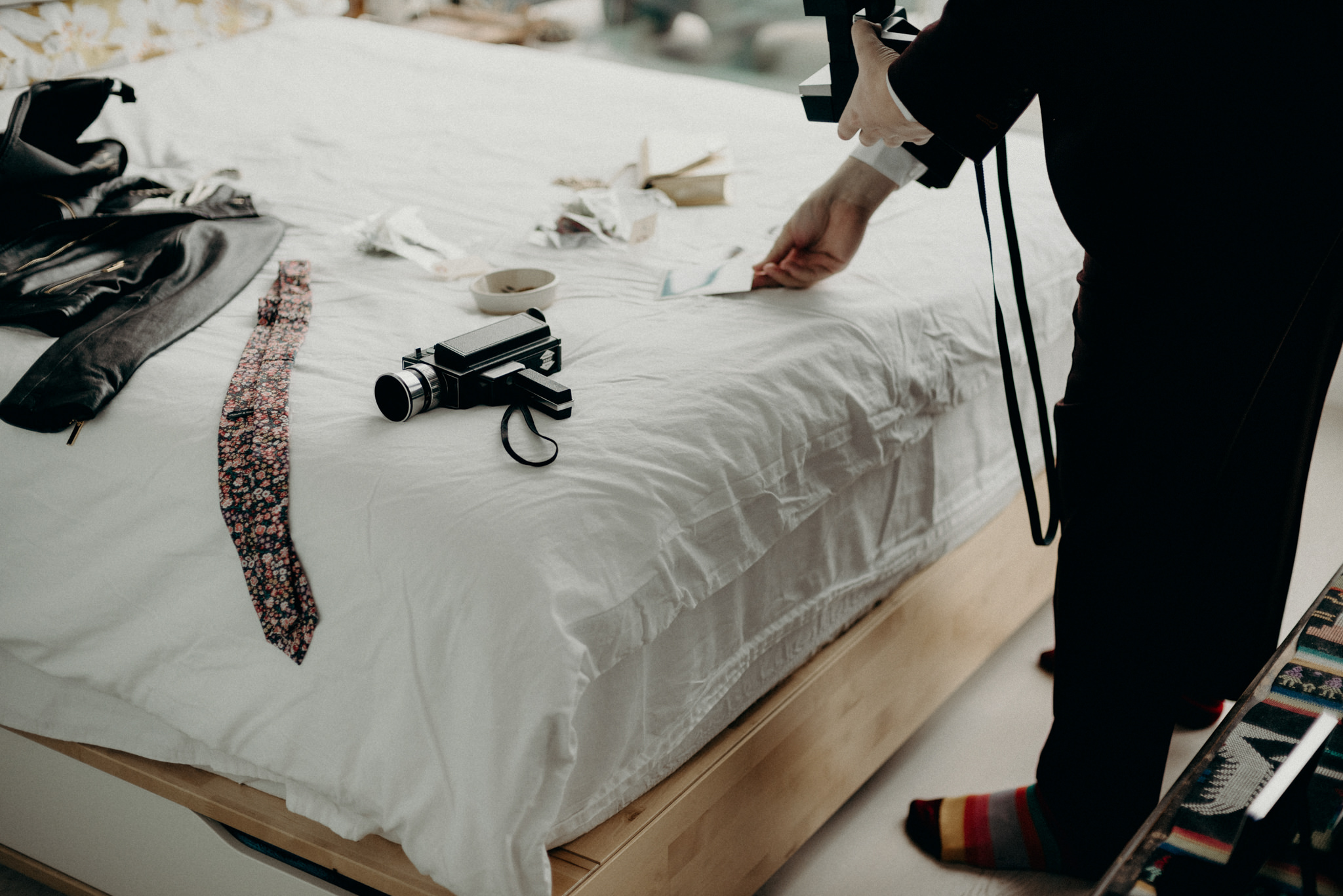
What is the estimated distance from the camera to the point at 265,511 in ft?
3.05

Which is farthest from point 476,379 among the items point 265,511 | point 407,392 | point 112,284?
point 112,284

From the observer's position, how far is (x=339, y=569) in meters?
0.90

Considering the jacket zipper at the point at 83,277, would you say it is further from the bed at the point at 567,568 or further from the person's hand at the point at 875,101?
the person's hand at the point at 875,101

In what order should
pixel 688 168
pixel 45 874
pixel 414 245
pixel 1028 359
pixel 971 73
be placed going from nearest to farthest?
pixel 971 73 < pixel 1028 359 < pixel 45 874 < pixel 414 245 < pixel 688 168

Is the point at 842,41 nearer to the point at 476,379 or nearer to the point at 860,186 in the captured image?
the point at 860,186

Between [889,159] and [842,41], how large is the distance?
218 millimetres

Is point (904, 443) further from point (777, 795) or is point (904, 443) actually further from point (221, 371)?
point (221, 371)

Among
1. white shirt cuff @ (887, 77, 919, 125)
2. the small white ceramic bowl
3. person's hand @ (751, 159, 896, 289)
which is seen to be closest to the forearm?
person's hand @ (751, 159, 896, 289)

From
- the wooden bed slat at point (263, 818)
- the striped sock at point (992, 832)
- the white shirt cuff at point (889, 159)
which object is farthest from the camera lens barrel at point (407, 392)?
the striped sock at point (992, 832)

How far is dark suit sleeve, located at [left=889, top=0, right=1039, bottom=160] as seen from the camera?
0.94m

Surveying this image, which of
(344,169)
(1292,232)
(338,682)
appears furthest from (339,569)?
(344,169)

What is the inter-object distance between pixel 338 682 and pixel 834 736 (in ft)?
1.98

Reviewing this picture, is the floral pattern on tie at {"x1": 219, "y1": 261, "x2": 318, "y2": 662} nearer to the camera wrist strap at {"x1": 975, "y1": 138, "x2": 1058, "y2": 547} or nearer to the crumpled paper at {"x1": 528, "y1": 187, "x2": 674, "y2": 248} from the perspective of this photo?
the crumpled paper at {"x1": 528, "y1": 187, "x2": 674, "y2": 248}

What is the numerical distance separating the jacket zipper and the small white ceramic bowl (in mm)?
462
